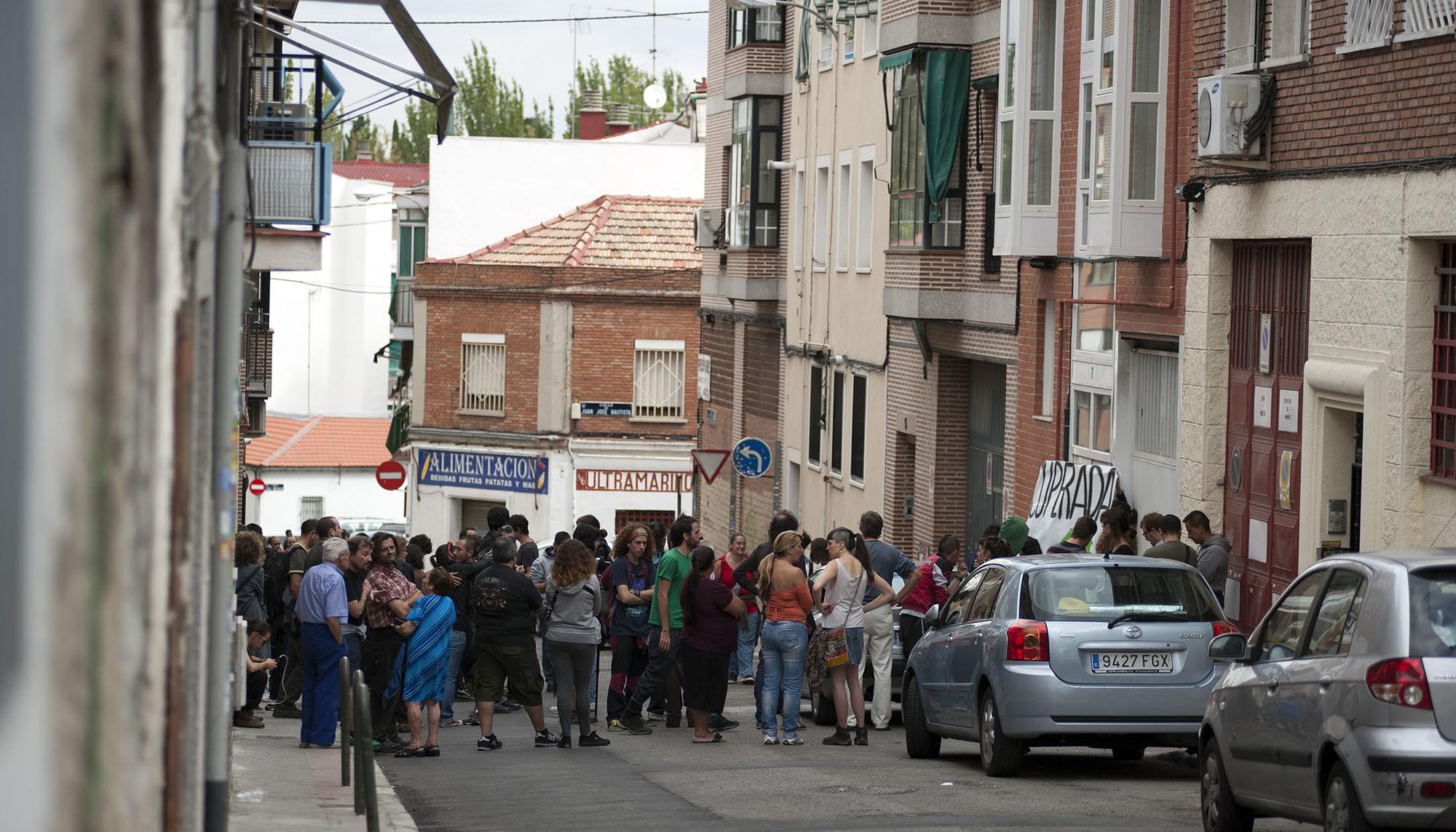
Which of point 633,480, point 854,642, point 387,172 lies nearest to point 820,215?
point 633,480

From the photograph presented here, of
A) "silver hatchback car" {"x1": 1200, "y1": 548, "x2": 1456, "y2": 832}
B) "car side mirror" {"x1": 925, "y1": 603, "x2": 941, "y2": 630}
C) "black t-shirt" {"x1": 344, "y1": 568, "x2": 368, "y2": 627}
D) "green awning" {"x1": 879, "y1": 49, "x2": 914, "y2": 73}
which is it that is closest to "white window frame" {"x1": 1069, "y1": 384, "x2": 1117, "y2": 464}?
"green awning" {"x1": 879, "y1": 49, "x2": 914, "y2": 73}

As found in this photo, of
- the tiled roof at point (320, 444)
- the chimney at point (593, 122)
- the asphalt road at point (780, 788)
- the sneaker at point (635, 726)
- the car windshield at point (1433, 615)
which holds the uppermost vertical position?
the chimney at point (593, 122)

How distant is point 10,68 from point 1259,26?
57.4 feet

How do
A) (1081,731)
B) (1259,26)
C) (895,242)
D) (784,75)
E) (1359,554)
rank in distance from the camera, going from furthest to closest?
1. (784,75)
2. (895,242)
3. (1259,26)
4. (1081,731)
5. (1359,554)

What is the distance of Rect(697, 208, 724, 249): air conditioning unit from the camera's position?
40031 millimetres

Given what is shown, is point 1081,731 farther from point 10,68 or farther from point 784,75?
point 784,75

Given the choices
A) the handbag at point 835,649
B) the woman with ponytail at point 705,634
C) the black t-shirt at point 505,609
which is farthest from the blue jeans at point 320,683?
the handbag at point 835,649

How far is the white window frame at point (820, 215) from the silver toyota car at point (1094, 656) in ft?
69.8

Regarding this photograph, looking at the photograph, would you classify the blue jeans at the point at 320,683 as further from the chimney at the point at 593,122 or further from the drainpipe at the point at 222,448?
the chimney at the point at 593,122

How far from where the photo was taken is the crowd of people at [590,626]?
15.7 meters

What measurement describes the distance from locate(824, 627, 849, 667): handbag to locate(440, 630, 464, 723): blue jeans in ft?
13.2

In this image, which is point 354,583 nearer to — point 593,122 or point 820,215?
point 820,215

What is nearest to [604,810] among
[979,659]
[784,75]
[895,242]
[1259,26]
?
[979,659]

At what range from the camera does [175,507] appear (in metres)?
3.71
